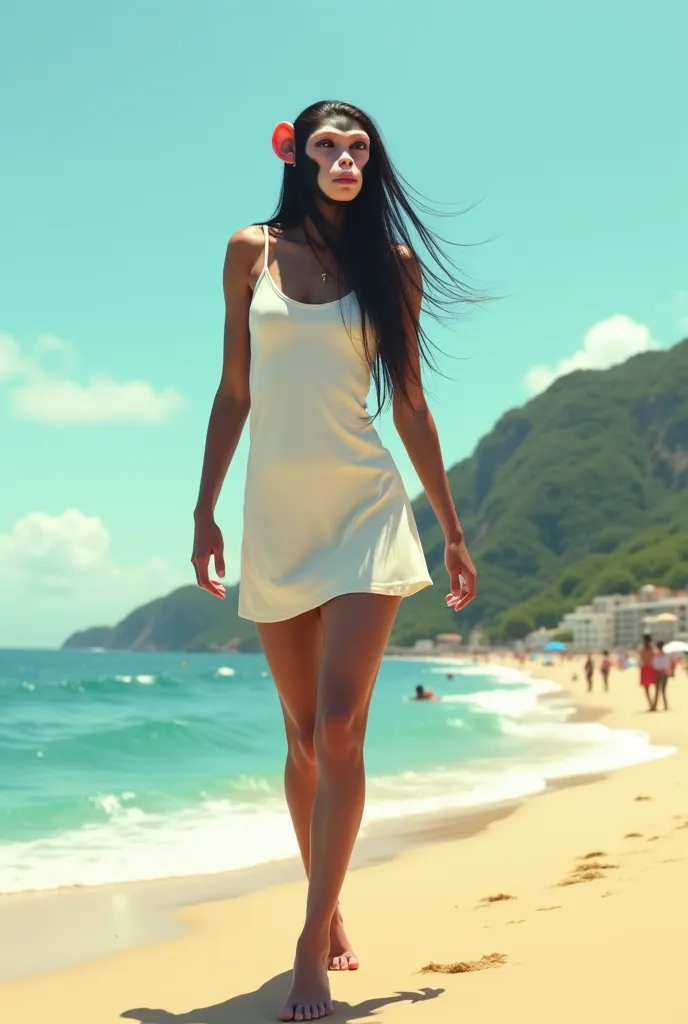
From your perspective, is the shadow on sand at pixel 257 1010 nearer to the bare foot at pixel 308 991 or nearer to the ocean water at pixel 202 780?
the bare foot at pixel 308 991

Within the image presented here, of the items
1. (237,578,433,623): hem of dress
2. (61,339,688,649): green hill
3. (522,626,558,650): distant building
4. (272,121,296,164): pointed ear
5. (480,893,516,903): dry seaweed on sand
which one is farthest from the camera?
(61,339,688,649): green hill

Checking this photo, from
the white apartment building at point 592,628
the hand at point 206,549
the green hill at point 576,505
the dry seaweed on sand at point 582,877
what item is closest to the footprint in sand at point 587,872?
the dry seaweed on sand at point 582,877

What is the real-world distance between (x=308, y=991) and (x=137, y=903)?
3304 millimetres

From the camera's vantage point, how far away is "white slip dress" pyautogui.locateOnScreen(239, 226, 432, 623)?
2.87 m

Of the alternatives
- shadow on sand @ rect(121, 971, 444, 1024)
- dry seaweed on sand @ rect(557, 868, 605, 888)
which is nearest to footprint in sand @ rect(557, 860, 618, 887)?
dry seaweed on sand @ rect(557, 868, 605, 888)

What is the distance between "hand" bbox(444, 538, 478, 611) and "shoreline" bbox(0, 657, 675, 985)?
7.07 ft

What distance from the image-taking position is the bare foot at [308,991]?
2666 mm

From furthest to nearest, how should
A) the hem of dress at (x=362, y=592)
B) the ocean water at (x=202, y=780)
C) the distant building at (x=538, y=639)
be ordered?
the distant building at (x=538, y=639), the ocean water at (x=202, y=780), the hem of dress at (x=362, y=592)

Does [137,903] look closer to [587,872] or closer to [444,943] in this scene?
[587,872]

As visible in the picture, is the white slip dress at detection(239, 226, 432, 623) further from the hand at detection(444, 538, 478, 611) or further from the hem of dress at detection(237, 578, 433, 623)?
the hand at detection(444, 538, 478, 611)

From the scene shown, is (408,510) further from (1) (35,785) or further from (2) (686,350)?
(2) (686,350)

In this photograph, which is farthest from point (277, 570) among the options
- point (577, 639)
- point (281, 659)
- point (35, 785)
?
point (577, 639)

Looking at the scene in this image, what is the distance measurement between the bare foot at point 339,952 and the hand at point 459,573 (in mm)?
998

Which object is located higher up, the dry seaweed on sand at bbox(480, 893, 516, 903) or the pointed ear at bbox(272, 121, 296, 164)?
the pointed ear at bbox(272, 121, 296, 164)
